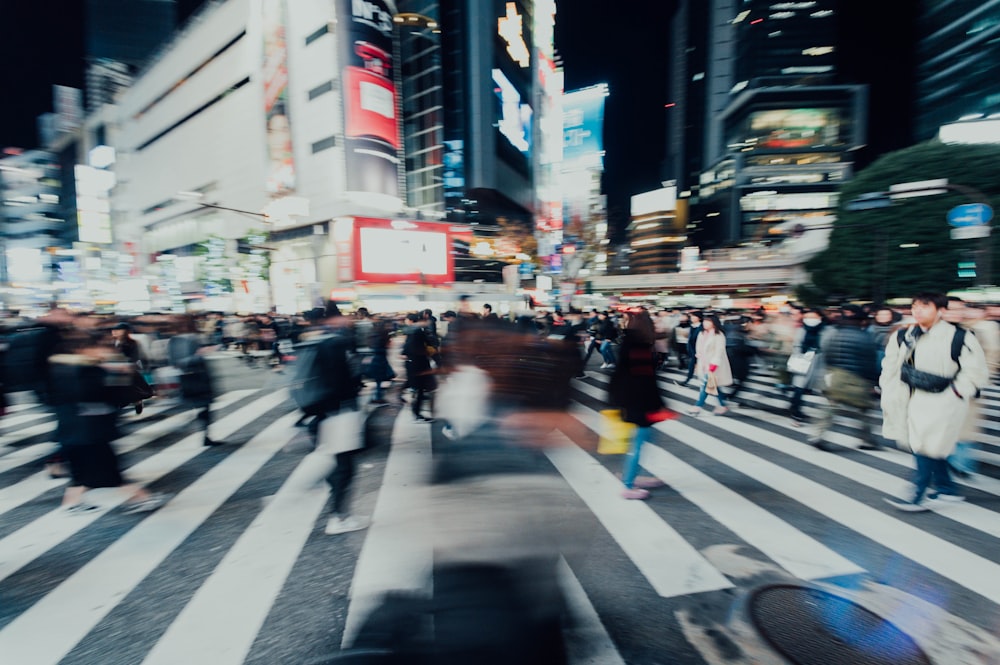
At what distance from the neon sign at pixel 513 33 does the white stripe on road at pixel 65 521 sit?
6445 centimetres

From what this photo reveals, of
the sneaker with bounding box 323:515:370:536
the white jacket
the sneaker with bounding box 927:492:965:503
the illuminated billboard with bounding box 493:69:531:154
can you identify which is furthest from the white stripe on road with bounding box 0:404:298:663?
the illuminated billboard with bounding box 493:69:531:154

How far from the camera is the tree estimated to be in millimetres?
24781

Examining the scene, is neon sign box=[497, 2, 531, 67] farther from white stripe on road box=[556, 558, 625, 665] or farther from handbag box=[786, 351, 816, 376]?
white stripe on road box=[556, 558, 625, 665]

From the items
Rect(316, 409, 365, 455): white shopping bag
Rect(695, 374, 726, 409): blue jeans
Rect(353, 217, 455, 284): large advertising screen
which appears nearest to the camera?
Rect(316, 409, 365, 455): white shopping bag

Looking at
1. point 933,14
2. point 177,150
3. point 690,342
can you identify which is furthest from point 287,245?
point 933,14

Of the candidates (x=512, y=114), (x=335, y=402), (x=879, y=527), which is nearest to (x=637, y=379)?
(x=879, y=527)

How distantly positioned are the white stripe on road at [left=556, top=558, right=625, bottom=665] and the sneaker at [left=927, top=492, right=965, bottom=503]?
378 centimetres

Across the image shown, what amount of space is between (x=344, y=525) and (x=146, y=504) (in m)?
2.24

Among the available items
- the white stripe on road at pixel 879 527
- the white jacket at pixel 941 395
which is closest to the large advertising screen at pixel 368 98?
the white stripe on road at pixel 879 527

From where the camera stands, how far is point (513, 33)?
62.4 meters

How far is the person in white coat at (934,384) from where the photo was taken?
373 cm

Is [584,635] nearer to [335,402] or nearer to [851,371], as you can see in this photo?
[335,402]

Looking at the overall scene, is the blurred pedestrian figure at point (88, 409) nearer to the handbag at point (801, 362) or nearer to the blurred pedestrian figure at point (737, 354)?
the handbag at point (801, 362)

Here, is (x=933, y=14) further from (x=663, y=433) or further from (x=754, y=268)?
(x=663, y=433)
